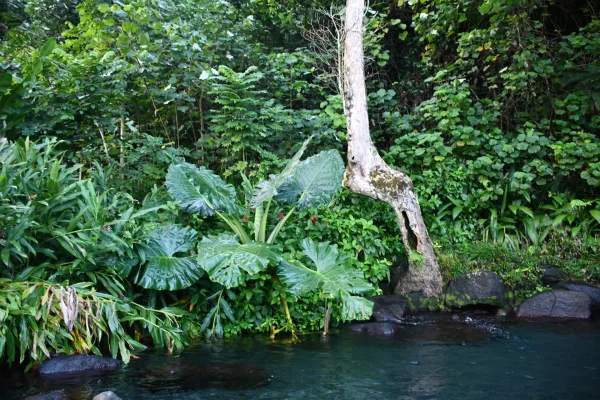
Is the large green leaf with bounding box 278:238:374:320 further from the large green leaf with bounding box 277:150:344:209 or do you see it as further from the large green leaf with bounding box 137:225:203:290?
the large green leaf with bounding box 137:225:203:290

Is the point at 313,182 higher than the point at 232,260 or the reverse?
higher

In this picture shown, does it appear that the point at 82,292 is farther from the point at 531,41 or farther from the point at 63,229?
the point at 531,41

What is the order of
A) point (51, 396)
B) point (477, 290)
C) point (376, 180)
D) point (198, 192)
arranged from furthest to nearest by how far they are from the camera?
point (376, 180)
point (477, 290)
point (198, 192)
point (51, 396)

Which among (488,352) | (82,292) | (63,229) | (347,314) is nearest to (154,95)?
(63,229)

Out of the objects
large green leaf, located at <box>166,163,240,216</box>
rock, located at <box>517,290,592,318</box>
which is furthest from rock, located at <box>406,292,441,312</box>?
large green leaf, located at <box>166,163,240,216</box>

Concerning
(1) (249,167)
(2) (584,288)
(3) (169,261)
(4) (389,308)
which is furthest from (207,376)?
(2) (584,288)

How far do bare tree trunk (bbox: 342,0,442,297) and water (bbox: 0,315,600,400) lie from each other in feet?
3.16

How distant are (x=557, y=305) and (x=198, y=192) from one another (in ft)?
14.5

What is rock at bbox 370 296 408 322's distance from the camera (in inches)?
243

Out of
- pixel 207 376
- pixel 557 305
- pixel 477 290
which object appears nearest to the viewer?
pixel 207 376

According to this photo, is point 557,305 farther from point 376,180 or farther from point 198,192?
point 198,192

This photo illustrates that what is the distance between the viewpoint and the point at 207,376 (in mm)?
4336

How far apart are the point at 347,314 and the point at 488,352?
1365 millimetres

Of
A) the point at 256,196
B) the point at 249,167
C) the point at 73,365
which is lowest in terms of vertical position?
the point at 73,365
